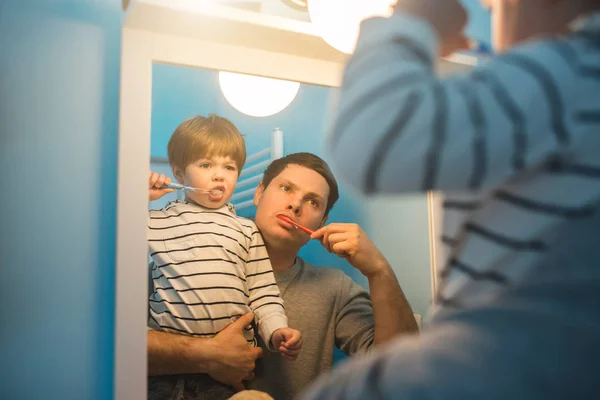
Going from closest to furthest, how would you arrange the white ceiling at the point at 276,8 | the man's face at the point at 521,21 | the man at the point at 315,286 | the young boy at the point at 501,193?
the young boy at the point at 501,193
the man's face at the point at 521,21
the man at the point at 315,286
the white ceiling at the point at 276,8

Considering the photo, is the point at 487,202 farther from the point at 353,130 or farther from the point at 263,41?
the point at 263,41

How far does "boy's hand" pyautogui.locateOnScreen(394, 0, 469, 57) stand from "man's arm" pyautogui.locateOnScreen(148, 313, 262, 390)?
0.55 m

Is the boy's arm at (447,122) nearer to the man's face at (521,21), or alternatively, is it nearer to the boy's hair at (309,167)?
the man's face at (521,21)

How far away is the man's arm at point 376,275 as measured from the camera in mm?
917

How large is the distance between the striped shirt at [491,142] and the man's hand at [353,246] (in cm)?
53

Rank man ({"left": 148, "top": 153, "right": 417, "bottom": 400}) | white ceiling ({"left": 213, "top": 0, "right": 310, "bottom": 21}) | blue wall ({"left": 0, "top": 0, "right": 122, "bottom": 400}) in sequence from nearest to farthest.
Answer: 1. blue wall ({"left": 0, "top": 0, "right": 122, "bottom": 400})
2. man ({"left": 148, "top": 153, "right": 417, "bottom": 400})
3. white ceiling ({"left": 213, "top": 0, "right": 310, "bottom": 21})

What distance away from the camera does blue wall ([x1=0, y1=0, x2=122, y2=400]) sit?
0.77 metres

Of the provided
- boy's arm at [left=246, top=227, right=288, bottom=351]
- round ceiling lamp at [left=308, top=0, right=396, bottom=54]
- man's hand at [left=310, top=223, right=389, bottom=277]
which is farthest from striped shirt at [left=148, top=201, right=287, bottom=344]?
round ceiling lamp at [left=308, top=0, right=396, bottom=54]

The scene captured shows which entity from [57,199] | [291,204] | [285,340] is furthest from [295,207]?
[57,199]

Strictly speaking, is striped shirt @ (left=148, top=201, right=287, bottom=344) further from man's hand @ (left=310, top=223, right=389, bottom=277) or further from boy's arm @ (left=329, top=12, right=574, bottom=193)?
boy's arm @ (left=329, top=12, right=574, bottom=193)

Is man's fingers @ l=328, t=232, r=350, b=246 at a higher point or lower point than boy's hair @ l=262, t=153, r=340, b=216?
lower

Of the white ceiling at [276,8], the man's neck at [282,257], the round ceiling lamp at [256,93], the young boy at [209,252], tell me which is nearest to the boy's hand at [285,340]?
the young boy at [209,252]

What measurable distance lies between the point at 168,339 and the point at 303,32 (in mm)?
538

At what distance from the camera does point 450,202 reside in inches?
16.1
